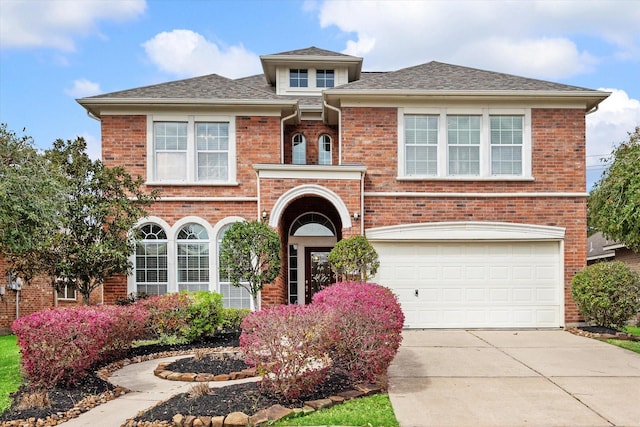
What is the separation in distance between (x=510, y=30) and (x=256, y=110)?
6924 mm

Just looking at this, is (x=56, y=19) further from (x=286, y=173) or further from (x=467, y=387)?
(x=467, y=387)

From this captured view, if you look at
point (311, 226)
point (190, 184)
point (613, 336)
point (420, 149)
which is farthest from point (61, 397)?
point (613, 336)

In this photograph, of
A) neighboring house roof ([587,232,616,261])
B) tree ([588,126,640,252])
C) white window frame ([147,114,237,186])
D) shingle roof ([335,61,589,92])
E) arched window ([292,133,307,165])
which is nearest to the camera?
tree ([588,126,640,252])

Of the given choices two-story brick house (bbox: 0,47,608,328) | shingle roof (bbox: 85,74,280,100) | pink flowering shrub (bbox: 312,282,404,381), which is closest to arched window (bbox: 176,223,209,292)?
two-story brick house (bbox: 0,47,608,328)

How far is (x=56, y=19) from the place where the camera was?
12.5 metres

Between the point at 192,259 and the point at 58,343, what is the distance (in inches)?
301

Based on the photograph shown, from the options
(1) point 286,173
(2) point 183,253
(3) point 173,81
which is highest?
(3) point 173,81

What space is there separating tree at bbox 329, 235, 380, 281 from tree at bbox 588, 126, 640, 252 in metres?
5.21

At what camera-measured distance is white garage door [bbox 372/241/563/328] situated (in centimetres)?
1514

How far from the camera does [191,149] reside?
15.8 m

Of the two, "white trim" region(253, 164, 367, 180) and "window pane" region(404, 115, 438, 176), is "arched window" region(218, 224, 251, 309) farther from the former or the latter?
"window pane" region(404, 115, 438, 176)

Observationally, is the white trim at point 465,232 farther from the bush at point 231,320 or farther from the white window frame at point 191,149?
the white window frame at point 191,149

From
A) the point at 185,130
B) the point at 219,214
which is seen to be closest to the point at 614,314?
the point at 219,214

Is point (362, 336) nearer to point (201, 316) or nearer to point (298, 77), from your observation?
point (201, 316)
